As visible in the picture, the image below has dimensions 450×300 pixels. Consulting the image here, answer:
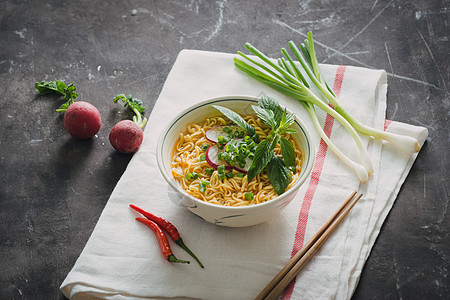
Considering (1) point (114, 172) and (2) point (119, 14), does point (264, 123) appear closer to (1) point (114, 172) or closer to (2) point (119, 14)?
(1) point (114, 172)

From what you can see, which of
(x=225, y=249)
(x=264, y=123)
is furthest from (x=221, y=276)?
(x=264, y=123)

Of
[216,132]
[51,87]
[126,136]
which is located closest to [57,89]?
[51,87]

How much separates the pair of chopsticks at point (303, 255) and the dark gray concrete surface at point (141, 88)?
0.24 meters

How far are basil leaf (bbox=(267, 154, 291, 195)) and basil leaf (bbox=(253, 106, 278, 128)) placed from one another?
17cm

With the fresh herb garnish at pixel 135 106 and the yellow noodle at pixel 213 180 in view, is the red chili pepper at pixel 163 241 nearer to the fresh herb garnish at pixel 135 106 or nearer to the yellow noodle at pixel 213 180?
the yellow noodle at pixel 213 180

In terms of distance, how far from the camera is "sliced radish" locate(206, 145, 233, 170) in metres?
2.35

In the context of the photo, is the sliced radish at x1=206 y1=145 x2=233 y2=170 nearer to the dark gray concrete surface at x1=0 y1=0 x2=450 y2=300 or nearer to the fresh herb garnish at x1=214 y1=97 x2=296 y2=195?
the fresh herb garnish at x1=214 y1=97 x2=296 y2=195

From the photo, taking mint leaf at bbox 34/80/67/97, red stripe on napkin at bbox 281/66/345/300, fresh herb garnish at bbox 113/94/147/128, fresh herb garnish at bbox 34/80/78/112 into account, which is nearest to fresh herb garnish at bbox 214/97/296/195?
red stripe on napkin at bbox 281/66/345/300

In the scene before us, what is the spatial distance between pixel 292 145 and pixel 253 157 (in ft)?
0.65

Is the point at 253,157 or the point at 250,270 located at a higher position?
the point at 253,157

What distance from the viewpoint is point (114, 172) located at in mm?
2777

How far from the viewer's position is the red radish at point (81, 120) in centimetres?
280

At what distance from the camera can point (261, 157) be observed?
2229 millimetres

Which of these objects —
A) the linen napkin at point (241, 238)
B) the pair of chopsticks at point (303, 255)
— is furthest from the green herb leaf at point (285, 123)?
the pair of chopsticks at point (303, 255)
